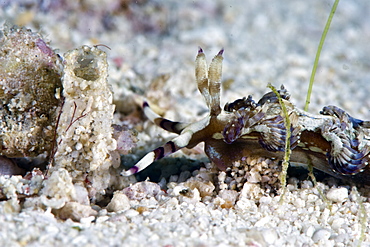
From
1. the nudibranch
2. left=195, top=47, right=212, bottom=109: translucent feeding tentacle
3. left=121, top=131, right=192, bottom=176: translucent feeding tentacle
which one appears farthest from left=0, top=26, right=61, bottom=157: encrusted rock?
A: left=195, top=47, right=212, bottom=109: translucent feeding tentacle

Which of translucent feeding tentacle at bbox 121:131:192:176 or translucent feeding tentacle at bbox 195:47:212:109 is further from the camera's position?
translucent feeding tentacle at bbox 195:47:212:109

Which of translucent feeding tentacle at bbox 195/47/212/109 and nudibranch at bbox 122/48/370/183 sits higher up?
translucent feeding tentacle at bbox 195/47/212/109

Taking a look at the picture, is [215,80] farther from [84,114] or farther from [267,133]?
[84,114]

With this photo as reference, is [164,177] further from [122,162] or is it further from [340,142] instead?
[340,142]

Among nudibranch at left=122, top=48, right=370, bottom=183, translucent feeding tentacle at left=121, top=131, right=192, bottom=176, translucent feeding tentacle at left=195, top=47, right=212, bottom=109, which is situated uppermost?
translucent feeding tentacle at left=195, top=47, right=212, bottom=109

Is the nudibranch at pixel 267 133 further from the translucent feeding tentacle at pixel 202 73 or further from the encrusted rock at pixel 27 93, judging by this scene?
the encrusted rock at pixel 27 93

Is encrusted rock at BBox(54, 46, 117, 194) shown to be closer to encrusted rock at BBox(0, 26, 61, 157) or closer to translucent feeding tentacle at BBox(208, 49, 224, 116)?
encrusted rock at BBox(0, 26, 61, 157)

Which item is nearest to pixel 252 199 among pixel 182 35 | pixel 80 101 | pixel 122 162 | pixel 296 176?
pixel 296 176

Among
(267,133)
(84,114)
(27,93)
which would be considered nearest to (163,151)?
(84,114)

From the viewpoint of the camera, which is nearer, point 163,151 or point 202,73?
point 163,151
